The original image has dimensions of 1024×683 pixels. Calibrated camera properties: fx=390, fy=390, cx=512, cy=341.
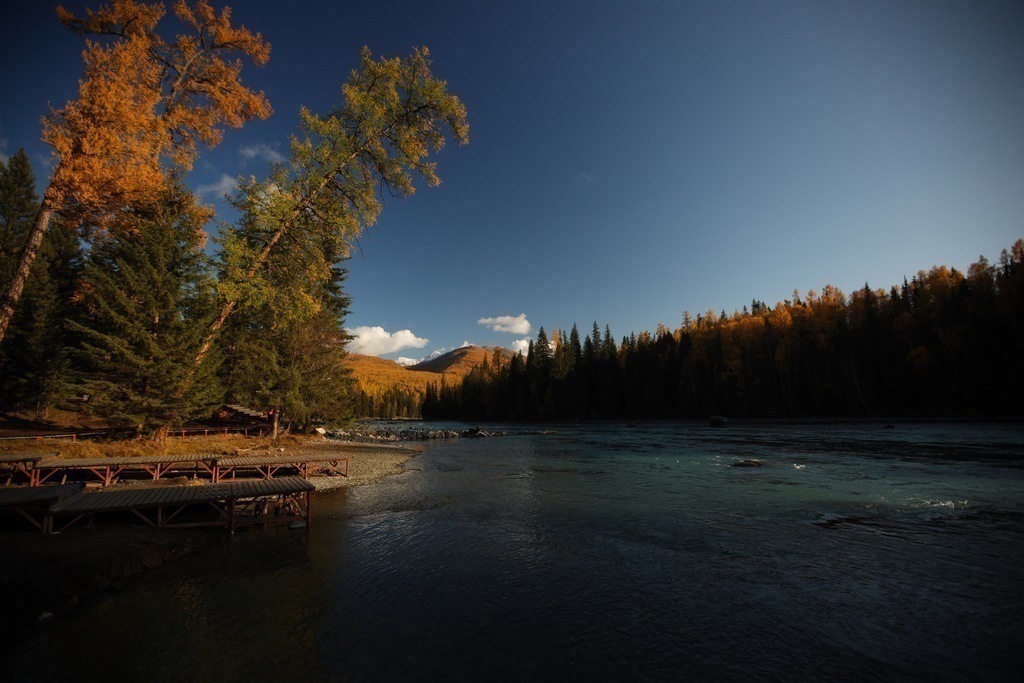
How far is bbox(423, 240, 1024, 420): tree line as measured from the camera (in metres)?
51.0

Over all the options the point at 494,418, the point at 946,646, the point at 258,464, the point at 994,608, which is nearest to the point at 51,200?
the point at 258,464

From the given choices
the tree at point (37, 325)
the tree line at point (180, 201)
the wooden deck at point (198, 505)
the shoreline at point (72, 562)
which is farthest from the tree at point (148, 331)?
the tree at point (37, 325)

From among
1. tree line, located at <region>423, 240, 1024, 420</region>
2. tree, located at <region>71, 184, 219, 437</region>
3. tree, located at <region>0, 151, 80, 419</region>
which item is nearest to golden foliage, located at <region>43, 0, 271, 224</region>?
tree, located at <region>71, 184, 219, 437</region>

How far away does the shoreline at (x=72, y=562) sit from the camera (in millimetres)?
6496

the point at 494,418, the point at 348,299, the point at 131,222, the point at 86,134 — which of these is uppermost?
the point at 348,299

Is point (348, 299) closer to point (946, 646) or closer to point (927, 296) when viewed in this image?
point (946, 646)

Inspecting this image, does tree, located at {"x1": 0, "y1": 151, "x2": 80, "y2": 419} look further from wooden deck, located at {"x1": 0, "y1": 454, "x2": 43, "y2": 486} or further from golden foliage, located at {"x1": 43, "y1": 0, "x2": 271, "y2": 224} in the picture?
golden foliage, located at {"x1": 43, "y1": 0, "x2": 271, "y2": 224}

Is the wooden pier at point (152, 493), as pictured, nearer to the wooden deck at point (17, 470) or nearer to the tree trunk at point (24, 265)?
the wooden deck at point (17, 470)

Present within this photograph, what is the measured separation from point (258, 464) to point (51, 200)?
10.7 meters

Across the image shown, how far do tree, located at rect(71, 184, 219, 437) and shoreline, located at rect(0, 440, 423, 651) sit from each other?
9.04m

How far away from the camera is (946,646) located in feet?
18.7

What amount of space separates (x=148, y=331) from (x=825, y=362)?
84757 millimetres

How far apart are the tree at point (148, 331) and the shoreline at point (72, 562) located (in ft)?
29.7

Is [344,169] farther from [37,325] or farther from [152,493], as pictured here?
[37,325]
